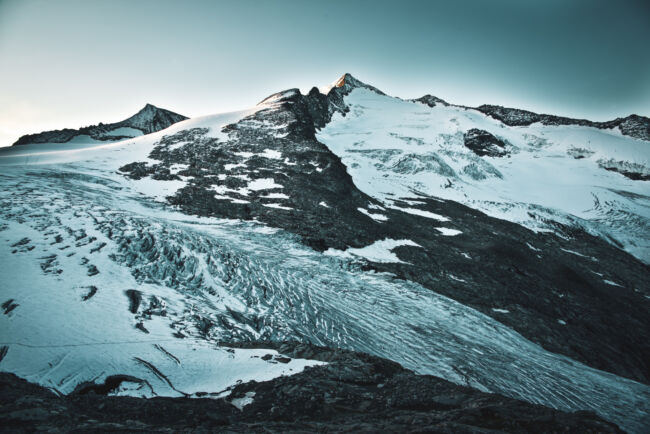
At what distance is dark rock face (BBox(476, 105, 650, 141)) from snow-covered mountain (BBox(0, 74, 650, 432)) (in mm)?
87254

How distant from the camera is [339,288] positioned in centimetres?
1906

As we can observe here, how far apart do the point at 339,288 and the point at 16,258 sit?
15.8m

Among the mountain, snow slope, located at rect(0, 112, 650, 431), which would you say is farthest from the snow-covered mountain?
the mountain

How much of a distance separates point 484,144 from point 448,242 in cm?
8606

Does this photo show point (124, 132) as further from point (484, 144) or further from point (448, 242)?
point (484, 144)

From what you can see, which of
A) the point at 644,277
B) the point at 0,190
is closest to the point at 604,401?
the point at 0,190

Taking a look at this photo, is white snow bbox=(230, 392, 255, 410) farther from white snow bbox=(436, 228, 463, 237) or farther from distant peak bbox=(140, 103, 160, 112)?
distant peak bbox=(140, 103, 160, 112)

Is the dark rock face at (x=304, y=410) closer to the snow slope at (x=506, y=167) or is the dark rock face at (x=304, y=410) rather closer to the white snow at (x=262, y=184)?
the white snow at (x=262, y=184)

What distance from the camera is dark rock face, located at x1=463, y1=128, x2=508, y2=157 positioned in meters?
101

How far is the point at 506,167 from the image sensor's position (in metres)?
92.7

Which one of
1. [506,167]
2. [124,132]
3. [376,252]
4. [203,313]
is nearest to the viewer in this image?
[203,313]

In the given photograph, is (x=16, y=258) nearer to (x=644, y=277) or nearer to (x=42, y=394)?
(x=42, y=394)

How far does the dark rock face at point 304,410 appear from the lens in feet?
18.3

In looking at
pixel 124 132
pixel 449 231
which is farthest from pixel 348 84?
pixel 449 231
